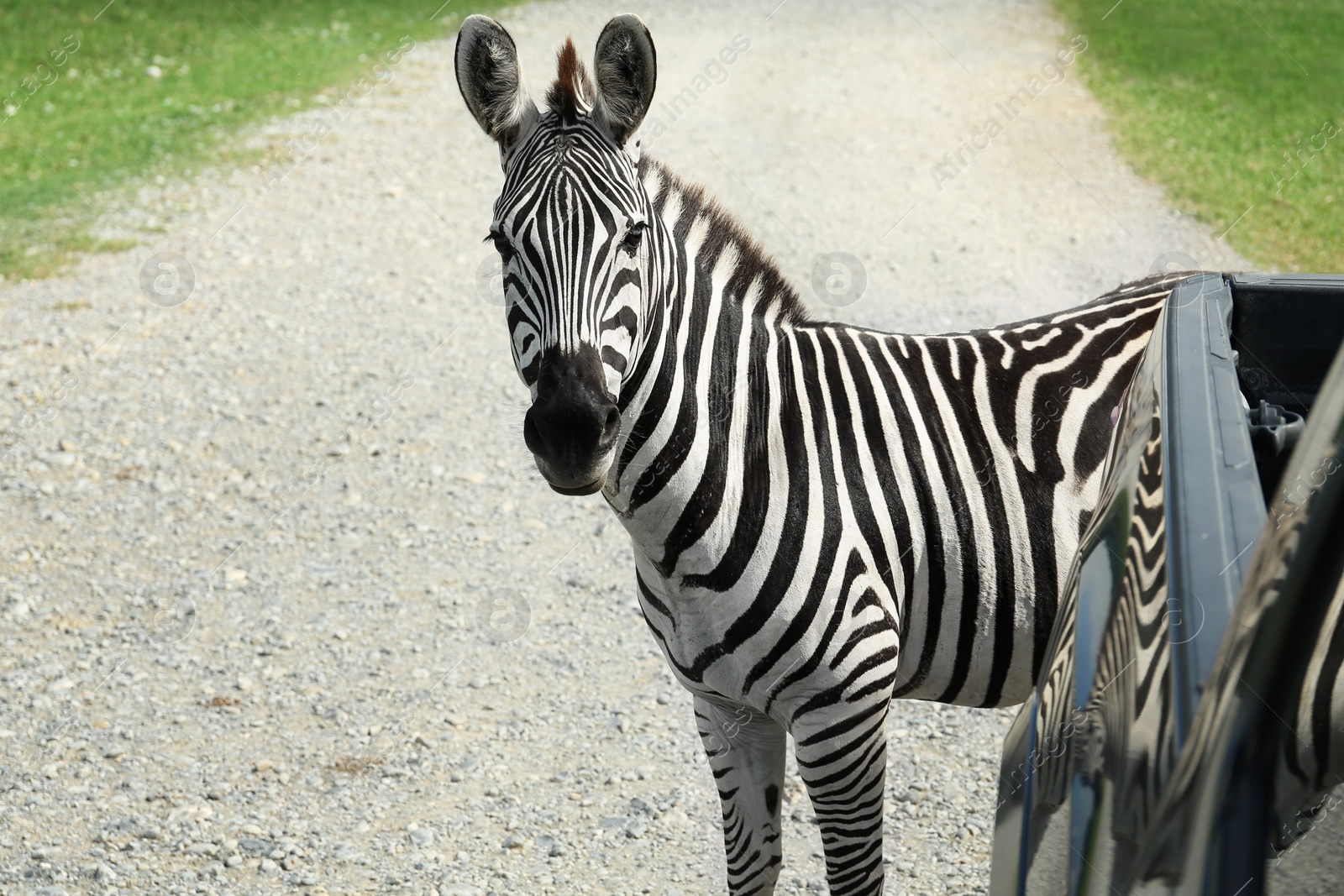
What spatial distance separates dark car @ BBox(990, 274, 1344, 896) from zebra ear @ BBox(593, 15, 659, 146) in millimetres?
1282

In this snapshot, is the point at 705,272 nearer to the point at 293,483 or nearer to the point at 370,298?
the point at 293,483

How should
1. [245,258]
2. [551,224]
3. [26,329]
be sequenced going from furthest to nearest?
[245,258] < [26,329] < [551,224]

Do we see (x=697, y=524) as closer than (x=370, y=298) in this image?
Yes

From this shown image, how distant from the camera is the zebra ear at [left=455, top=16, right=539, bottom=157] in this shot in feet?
7.88

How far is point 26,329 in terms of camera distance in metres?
7.48

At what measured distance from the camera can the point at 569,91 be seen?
7.56 feet

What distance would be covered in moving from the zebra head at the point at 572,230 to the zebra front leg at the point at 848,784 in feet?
2.78

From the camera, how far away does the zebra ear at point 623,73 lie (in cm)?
233

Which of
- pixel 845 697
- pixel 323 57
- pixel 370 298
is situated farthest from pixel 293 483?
pixel 323 57

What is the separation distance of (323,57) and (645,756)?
1289 centimetres

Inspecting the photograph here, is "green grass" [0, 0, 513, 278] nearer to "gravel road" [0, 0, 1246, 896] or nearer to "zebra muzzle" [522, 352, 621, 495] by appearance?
"gravel road" [0, 0, 1246, 896]

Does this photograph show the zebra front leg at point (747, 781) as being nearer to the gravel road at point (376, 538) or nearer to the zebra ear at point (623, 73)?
the gravel road at point (376, 538)

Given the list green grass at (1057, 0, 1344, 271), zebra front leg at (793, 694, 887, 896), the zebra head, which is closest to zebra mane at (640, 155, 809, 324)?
the zebra head

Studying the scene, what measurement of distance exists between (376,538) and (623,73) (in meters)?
3.64
